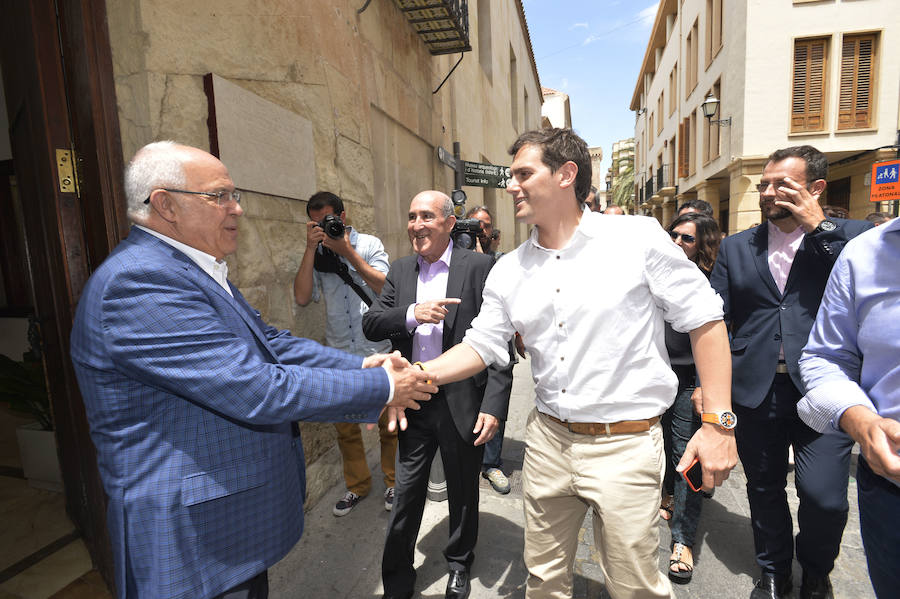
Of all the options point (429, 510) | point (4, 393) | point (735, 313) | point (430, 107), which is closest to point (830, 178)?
point (430, 107)

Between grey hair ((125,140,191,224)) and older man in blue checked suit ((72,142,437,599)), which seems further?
grey hair ((125,140,191,224))

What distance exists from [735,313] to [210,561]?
2.71 meters

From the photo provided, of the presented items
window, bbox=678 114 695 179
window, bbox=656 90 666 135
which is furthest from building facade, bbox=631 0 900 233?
window, bbox=656 90 666 135

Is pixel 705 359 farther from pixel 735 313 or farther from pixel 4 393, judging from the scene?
pixel 4 393

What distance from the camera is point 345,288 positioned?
140 inches

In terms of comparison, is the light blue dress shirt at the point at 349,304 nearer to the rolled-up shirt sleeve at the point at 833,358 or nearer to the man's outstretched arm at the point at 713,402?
the man's outstretched arm at the point at 713,402

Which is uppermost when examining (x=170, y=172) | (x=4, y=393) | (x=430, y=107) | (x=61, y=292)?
(x=430, y=107)

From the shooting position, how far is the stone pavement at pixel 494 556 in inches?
97.8

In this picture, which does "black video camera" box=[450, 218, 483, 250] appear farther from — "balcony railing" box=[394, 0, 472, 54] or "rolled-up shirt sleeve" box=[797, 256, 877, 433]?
"balcony railing" box=[394, 0, 472, 54]

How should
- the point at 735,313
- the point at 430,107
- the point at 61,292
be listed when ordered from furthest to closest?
the point at 430,107, the point at 735,313, the point at 61,292

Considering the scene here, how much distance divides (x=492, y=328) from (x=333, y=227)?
164 cm

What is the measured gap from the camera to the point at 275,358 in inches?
65.0

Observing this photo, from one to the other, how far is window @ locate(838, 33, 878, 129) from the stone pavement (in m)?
15.2

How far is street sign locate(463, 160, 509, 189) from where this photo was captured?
6840 millimetres
